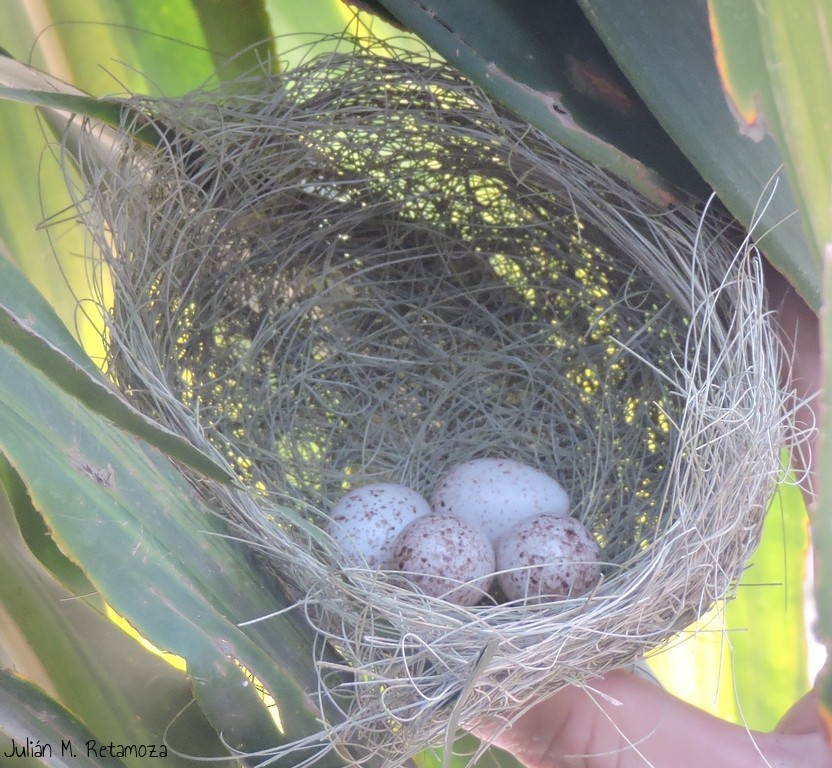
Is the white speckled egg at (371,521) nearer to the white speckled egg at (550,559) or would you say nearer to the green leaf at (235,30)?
the white speckled egg at (550,559)

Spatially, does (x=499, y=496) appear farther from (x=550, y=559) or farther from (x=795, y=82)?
(x=795, y=82)

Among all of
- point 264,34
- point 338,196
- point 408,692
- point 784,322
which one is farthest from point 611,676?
point 264,34

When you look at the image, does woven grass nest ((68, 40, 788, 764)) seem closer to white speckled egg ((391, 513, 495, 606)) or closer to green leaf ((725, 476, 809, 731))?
white speckled egg ((391, 513, 495, 606))

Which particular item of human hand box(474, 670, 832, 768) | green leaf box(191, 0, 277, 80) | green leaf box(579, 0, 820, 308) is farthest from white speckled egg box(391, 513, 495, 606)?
green leaf box(191, 0, 277, 80)

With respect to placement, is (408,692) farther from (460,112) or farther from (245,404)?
(460,112)

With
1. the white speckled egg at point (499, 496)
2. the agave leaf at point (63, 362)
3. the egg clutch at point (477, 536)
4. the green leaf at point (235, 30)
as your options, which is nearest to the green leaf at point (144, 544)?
the agave leaf at point (63, 362)

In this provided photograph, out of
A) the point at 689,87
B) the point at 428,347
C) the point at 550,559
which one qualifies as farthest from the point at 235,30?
the point at 550,559
